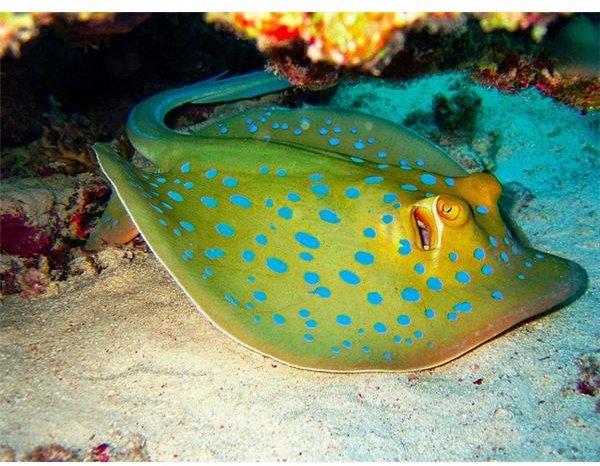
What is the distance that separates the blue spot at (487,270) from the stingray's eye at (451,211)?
0.36 m

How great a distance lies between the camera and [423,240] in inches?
132

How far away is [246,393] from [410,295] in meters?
1.37

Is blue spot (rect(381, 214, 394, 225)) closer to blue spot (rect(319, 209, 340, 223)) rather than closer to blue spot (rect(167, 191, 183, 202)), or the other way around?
blue spot (rect(319, 209, 340, 223))

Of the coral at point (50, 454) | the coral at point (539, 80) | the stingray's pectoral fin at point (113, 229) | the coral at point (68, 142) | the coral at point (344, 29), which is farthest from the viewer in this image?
the coral at point (68, 142)

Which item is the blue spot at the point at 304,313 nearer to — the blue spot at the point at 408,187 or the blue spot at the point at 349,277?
the blue spot at the point at 349,277

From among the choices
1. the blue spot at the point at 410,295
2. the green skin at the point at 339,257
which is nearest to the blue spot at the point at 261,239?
the green skin at the point at 339,257

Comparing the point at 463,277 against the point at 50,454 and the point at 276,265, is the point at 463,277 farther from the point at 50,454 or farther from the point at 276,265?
the point at 50,454

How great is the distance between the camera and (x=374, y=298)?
10.2 feet

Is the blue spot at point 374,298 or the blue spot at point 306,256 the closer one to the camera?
the blue spot at point 374,298

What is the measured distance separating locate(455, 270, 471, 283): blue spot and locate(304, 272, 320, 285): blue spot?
100 centimetres

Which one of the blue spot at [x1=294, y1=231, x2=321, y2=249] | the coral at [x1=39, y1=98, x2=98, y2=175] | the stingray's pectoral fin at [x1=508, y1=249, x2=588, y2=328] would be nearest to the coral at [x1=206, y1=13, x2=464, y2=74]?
the blue spot at [x1=294, y1=231, x2=321, y2=249]

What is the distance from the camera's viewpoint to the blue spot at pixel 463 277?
10.4 ft

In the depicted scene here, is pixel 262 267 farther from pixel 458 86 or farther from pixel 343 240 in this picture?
pixel 458 86

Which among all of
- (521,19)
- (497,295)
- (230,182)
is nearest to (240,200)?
(230,182)
